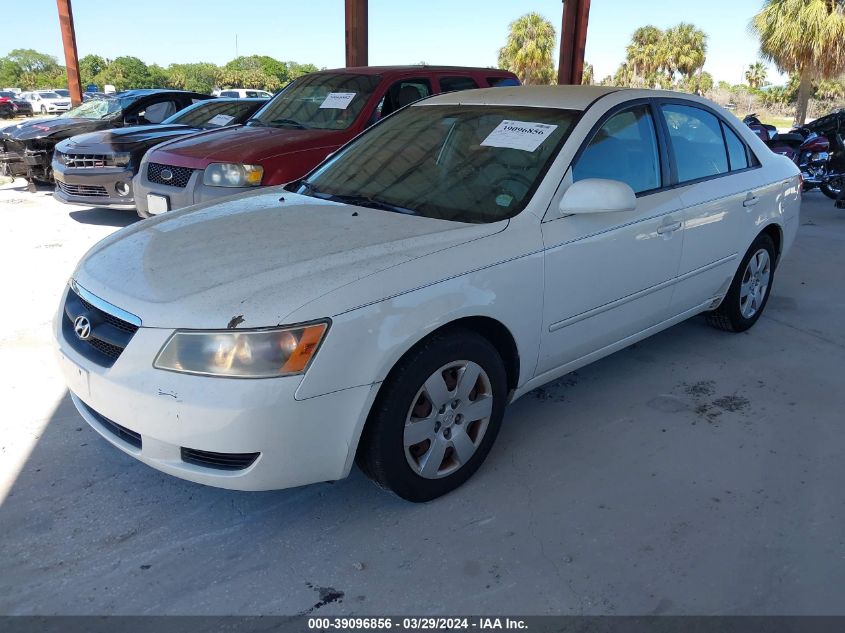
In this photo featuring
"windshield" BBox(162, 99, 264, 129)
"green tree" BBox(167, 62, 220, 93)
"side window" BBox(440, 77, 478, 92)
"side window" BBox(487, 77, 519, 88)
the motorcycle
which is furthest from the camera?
"green tree" BBox(167, 62, 220, 93)

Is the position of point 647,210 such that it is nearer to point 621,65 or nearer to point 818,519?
point 818,519

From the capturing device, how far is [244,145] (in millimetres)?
5844

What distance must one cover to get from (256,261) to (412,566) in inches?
47.5

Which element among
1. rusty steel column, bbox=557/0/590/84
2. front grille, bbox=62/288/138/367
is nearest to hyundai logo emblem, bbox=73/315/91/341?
front grille, bbox=62/288/138/367

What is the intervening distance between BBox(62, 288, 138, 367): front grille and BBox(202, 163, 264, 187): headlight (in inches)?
122

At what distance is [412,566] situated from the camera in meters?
2.36


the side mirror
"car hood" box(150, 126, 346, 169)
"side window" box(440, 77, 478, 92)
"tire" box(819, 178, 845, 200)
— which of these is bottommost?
"tire" box(819, 178, 845, 200)

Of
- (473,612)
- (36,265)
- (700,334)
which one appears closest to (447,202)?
(473,612)

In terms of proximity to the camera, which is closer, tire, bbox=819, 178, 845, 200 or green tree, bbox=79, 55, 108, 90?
tire, bbox=819, 178, 845, 200

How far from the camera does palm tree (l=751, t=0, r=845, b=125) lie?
21.2 metres

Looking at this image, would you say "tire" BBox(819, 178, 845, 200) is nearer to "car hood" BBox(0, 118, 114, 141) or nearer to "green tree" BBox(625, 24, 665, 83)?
"car hood" BBox(0, 118, 114, 141)

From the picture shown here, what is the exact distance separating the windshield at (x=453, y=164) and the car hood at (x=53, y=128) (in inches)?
285

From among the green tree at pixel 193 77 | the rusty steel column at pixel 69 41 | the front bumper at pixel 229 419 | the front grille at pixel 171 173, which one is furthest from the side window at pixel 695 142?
the green tree at pixel 193 77

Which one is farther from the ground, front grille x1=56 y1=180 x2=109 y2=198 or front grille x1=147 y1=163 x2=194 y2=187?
front grille x1=147 y1=163 x2=194 y2=187
